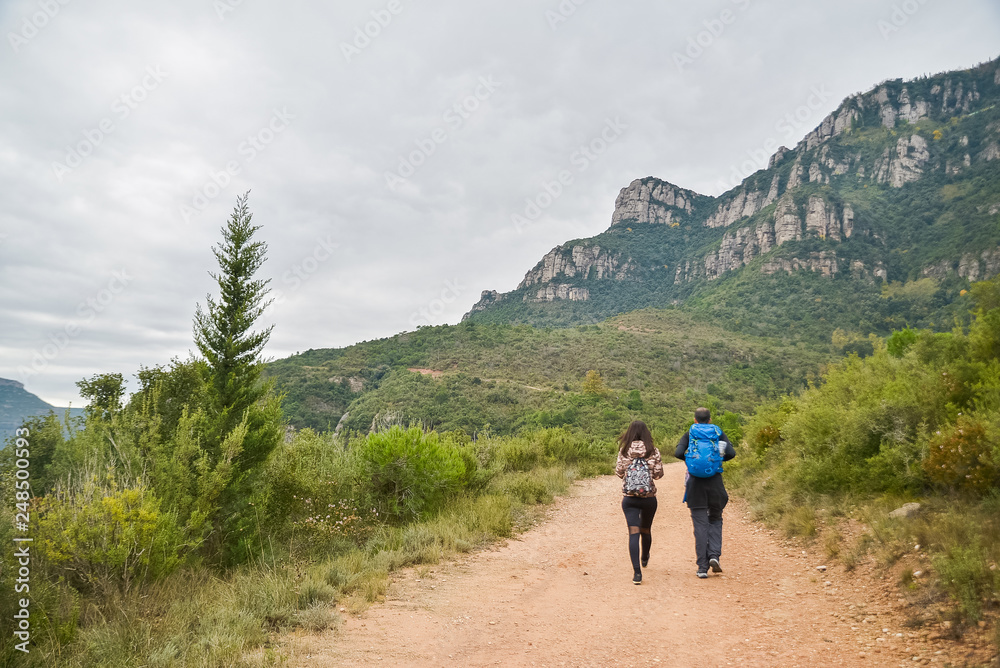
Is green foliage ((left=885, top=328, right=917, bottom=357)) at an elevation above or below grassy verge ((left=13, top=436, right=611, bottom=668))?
above

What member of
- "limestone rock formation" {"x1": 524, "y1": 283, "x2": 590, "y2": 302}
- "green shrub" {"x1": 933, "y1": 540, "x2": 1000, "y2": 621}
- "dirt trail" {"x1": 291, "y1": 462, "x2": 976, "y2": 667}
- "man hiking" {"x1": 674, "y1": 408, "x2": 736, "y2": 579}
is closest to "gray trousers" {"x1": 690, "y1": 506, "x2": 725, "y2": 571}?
"man hiking" {"x1": 674, "y1": 408, "x2": 736, "y2": 579}

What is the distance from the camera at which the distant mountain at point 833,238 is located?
63.4m

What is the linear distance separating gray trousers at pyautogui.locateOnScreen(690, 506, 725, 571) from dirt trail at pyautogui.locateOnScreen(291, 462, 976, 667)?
24 cm

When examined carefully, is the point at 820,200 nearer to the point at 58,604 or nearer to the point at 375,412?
the point at 375,412

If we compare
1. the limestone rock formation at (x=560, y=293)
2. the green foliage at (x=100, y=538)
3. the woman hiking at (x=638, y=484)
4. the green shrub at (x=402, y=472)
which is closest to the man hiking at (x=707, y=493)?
the woman hiking at (x=638, y=484)

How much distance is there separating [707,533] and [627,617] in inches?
65.7

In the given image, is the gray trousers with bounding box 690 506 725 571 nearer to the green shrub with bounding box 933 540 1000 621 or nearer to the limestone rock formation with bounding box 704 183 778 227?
the green shrub with bounding box 933 540 1000 621

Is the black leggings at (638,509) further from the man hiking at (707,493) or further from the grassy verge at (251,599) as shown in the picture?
the grassy verge at (251,599)

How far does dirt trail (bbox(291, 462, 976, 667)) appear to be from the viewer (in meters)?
3.51

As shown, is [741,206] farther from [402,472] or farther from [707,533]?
[707,533]

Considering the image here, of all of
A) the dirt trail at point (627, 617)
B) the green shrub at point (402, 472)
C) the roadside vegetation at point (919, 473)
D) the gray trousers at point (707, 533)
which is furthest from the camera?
the green shrub at point (402, 472)

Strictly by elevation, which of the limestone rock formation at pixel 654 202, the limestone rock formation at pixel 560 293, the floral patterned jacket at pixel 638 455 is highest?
the limestone rock formation at pixel 654 202

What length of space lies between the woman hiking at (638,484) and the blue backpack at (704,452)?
0.39 meters

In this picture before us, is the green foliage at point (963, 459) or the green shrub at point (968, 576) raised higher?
the green foliage at point (963, 459)
